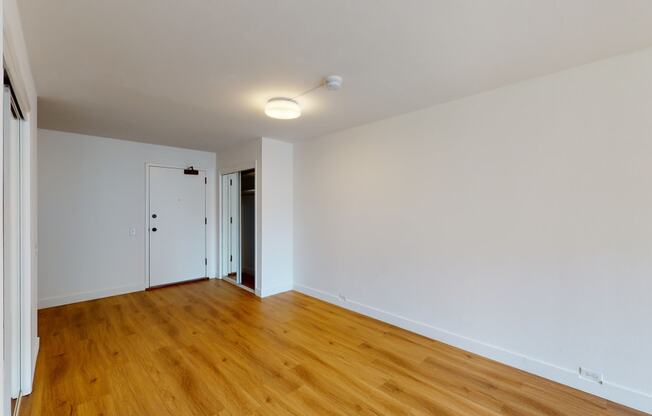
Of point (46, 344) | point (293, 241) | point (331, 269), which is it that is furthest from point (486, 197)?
point (46, 344)

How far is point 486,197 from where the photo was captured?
265 cm

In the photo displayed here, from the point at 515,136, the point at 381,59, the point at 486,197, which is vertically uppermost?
Answer: the point at 381,59

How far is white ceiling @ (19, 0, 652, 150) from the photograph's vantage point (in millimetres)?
1600

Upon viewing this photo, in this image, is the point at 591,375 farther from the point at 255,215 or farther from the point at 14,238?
the point at 14,238

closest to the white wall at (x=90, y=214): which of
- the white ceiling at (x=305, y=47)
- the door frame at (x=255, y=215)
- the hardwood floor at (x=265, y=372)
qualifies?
the hardwood floor at (x=265, y=372)

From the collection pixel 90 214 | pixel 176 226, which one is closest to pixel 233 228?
pixel 176 226

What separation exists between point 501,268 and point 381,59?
78.1 inches

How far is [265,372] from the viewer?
242cm

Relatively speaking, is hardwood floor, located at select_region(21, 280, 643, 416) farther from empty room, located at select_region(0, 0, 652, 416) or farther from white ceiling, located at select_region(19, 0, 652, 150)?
white ceiling, located at select_region(19, 0, 652, 150)

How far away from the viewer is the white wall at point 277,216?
430 cm

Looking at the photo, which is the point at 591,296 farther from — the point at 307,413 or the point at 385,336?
the point at 307,413

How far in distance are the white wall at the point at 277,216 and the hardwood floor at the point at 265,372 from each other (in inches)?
34.5

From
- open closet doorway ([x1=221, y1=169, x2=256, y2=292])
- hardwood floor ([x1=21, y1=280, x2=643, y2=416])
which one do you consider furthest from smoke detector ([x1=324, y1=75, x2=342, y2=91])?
open closet doorway ([x1=221, y1=169, x2=256, y2=292])

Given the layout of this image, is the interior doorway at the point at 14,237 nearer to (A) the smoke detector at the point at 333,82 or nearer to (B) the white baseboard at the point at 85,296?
(A) the smoke detector at the point at 333,82
